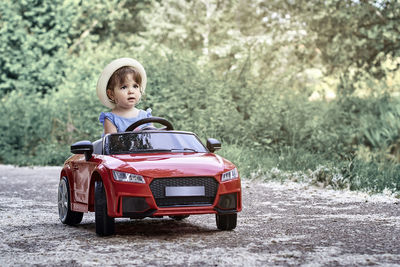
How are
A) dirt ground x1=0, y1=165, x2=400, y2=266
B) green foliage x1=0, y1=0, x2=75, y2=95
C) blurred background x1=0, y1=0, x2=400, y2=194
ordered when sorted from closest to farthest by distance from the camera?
dirt ground x1=0, y1=165, x2=400, y2=266 → blurred background x1=0, y1=0, x2=400, y2=194 → green foliage x1=0, y1=0, x2=75, y2=95

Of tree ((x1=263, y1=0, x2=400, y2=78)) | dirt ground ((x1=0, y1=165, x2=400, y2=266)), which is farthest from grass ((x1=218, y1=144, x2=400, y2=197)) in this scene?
tree ((x1=263, y1=0, x2=400, y2=78))

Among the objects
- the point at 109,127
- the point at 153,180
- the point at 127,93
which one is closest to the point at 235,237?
the point at 153,180

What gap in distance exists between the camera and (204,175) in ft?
24.9

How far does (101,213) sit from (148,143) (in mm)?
1172

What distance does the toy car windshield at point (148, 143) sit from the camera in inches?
331

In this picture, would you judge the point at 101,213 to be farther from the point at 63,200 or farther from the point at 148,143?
the point at 63,200

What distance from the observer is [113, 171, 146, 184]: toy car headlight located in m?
7.42

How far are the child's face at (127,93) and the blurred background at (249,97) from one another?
5316 millimetres

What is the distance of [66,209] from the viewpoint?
927cm

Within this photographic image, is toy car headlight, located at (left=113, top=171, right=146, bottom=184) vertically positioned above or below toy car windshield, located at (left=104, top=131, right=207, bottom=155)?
below

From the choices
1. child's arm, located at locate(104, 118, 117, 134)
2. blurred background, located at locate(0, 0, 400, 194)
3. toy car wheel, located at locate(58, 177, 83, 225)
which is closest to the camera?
toy car wheel, located at locate(58, 177, 83, 225)

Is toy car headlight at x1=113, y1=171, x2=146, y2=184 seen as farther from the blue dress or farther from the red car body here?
the blue dress

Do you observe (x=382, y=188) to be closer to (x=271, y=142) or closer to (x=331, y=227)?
(x=331, y=227)

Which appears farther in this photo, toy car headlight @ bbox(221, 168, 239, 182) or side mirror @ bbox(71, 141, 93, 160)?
side mirror @ bbox(71, 141, 93, 160)
